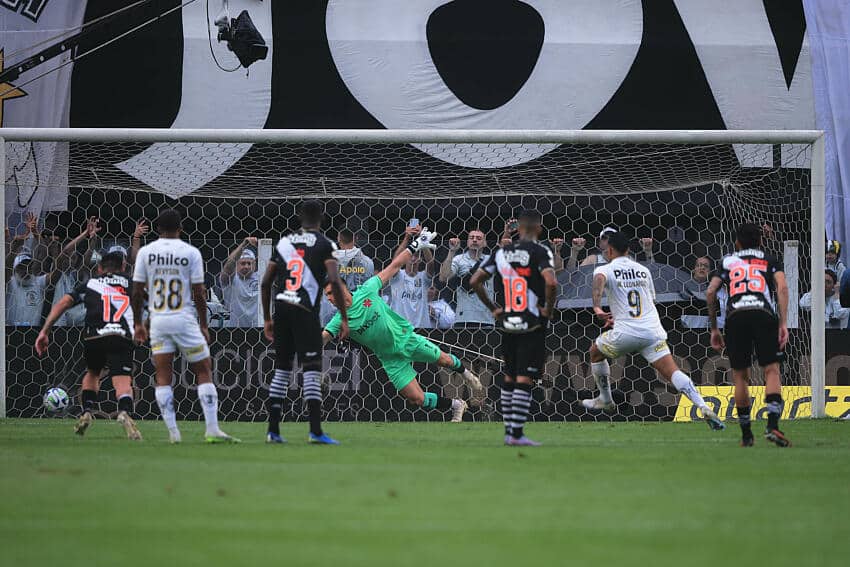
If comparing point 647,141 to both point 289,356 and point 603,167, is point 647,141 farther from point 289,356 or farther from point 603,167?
point 289,356

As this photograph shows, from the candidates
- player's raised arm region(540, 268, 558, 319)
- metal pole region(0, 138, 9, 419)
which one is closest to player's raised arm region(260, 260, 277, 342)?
player's raised arm region(540, 268, 558, 319)

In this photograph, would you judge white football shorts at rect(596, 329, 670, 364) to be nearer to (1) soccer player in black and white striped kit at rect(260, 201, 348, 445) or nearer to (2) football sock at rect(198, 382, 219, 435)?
(1) soccer player in black and white striped kit at rect(260, 201, 348, 445)

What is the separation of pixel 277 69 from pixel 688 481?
42.3 ft

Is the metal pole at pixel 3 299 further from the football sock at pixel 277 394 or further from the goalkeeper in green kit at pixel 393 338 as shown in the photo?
the football sock at pixel 277 394

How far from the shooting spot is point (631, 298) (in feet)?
43.8

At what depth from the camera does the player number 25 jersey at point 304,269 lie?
1047cm

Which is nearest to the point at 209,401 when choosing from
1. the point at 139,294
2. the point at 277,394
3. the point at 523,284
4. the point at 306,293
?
the point at 277,394

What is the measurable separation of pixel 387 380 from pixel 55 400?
4243 mm

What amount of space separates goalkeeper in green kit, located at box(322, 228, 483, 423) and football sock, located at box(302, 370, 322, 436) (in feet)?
11.6

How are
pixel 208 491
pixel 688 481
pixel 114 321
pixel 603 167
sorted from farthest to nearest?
pixel 603 167, pixel 114 321, pixel 688 481, pixel 208 491

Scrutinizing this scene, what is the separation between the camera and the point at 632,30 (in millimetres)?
19141

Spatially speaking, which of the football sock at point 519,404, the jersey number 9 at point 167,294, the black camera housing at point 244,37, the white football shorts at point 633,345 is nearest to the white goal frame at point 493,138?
the black camera housing at point 244,37

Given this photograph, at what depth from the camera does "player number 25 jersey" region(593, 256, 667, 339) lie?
43.5 feet

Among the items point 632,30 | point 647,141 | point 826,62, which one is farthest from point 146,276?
point 826,62
